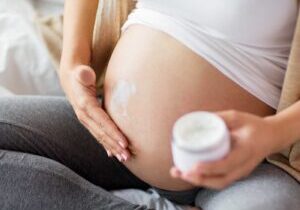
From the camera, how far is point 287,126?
667 millimetres

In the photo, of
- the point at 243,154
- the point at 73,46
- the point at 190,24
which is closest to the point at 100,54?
the point at 73,46

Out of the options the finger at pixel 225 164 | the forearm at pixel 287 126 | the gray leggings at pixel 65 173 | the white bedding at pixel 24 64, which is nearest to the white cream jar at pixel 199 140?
the finger at pixel 225 164

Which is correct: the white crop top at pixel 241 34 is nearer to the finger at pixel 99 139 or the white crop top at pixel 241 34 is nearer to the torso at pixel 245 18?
the torso at pixel 245 18

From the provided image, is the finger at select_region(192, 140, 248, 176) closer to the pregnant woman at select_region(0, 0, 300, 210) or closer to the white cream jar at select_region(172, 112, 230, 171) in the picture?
the white cream jar at select_region(172, 112, 230, 171)

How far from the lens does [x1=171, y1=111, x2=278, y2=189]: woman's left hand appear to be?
57 centimetres

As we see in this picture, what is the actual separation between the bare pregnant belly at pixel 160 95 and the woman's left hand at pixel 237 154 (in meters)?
0.16

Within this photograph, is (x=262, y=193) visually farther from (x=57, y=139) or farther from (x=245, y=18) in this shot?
(x=57, y=139)

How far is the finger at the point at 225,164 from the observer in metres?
0.56

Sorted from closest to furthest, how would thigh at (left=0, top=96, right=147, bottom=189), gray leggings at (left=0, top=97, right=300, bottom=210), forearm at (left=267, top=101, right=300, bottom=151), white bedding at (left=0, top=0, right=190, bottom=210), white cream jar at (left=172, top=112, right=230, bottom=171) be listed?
white cream jar at (left=172, top=112, right=230, bottom=171), forearm at (left=267, top=101, right=300, bottom=151), gray leggings at (left=0, top=97, right=300, bottom=210), thigh at (left=0, top=96, right=147, bottom=189), white bedding at (left=0, top=0, right=190, bottom=210)

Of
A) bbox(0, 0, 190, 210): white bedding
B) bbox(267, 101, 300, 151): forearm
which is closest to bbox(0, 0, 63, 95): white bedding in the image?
bbox(0, 0, 190, 210): white bedding

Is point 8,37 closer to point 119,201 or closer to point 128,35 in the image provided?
point 128,35

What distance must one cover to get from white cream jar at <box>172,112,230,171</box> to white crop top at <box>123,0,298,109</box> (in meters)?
0.22

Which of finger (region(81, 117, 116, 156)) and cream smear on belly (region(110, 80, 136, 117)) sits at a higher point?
cream smear on belly (region(110, 80, 136, 117))

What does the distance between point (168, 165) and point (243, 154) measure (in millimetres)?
226
